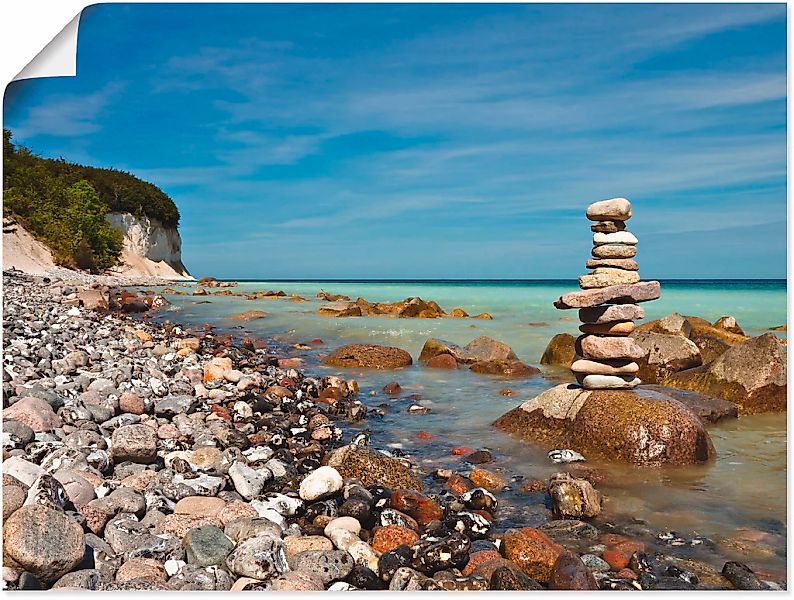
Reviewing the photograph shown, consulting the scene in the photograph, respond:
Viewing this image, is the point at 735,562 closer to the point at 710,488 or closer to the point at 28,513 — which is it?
the point at 710,488

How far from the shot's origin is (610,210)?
21.6 feet

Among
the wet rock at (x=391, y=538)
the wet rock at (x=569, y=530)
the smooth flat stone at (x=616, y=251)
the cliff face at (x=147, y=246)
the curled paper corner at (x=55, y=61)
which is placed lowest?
the wet rock at (x=569, y=530)

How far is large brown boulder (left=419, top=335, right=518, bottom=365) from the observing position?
13.0m

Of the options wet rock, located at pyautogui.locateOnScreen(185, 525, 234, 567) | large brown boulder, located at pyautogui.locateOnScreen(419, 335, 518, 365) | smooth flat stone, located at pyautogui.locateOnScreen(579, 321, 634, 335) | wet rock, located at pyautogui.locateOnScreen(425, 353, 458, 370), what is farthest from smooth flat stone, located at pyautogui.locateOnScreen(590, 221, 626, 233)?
large brown boulder, located at pyautogui.locateOnScreen(419, 335, 518, 365)

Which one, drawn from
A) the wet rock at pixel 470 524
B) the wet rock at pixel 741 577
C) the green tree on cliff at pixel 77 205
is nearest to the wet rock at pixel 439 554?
the wet rock at pixel 470 524

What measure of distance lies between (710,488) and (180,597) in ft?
14.1

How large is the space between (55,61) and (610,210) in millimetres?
5195

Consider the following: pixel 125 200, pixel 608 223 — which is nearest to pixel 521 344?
pixel 608 223

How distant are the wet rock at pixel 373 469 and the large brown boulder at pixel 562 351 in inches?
313

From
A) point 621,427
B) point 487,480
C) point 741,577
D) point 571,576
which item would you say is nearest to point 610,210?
point 621,427

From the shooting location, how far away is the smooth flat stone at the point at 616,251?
261 inches

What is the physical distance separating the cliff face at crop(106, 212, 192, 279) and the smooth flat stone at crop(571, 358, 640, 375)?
2019 inches

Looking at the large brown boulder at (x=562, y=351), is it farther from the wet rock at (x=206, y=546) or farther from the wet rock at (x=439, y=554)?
the wet rock at (x=206, y=546)

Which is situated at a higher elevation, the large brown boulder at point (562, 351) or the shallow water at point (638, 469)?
the large brown boulder at point (562, 351)
